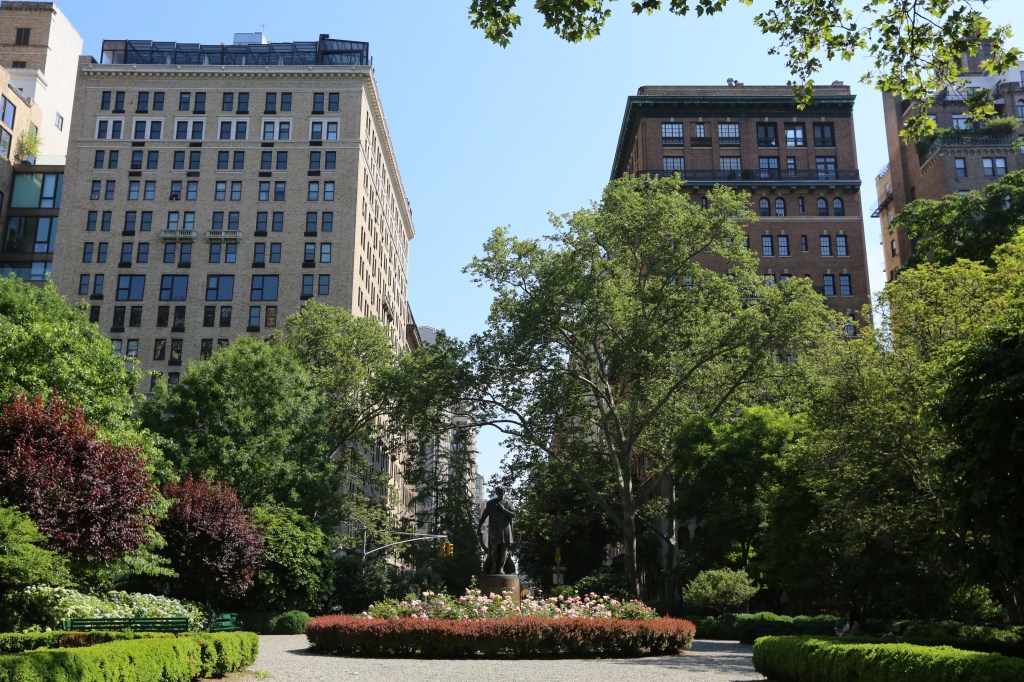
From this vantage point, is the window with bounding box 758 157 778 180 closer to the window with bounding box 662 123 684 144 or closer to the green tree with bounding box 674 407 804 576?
the window with bounding box 662 123 684 144

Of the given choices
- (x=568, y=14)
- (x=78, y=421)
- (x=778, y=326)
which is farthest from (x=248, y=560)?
(x=568, y=14)

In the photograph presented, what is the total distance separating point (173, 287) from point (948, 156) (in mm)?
61633

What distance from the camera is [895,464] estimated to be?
26656 mm

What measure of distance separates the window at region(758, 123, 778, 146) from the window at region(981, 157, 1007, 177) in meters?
16.3

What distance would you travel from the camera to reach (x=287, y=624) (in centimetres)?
3891

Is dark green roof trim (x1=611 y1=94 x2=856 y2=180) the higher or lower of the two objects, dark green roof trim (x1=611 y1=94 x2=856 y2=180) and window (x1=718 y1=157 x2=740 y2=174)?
the higher

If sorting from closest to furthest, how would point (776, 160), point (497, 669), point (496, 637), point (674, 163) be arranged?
point (497, 669) < point (496, 637) < point (674, 163) < point (776, 160)

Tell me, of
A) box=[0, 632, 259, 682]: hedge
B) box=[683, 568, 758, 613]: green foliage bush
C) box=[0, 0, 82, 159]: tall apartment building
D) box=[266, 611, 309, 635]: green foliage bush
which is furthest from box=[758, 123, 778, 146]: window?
box=[0, 632, 259, 682]: hedge

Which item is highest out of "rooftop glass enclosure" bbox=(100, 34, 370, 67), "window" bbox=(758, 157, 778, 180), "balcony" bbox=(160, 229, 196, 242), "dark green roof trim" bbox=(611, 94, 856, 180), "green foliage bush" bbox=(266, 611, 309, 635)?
"rooftop glass enclosure" bbox=(100, 34, 370, 67)

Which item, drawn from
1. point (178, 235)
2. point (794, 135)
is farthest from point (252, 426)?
point (794, 135)

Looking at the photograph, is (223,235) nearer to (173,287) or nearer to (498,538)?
(173,287)

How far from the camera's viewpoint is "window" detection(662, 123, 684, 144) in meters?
78.6

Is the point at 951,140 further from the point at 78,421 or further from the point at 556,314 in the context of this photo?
the point at 78,421

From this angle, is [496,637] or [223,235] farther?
[223,235]
